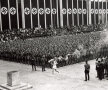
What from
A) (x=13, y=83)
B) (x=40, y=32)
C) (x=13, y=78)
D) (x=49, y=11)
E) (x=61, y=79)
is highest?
(x=49, y=11)

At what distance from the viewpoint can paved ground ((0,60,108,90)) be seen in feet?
58.7

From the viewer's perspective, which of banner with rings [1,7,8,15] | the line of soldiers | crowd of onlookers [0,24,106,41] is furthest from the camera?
banner with rings [1,7,8,15]

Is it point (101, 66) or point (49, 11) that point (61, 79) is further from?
point (49, 11)

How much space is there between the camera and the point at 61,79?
65.6 feet

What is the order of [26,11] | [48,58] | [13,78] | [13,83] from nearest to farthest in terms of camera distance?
[13,78], [13,83], [48,58], [26,11]

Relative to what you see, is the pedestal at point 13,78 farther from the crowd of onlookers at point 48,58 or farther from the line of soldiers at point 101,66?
the line of soldiers at point 101,66

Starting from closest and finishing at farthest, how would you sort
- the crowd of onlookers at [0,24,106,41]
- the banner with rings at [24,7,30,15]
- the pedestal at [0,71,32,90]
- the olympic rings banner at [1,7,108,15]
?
the pedestal at [0,71,32,90] → the crowd of onlookers at [0,24,106,41] → the olympic rings banner at [1,7,108,15] → the banner with rings at [24,7,30,15]

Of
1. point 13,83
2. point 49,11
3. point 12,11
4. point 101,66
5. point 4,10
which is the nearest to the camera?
point 13,83

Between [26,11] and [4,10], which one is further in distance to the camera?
[26,11]

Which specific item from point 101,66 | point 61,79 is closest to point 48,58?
point 61,79

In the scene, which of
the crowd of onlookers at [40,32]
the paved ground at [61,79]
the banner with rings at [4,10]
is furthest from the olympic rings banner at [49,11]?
the paved ground at [61,79]

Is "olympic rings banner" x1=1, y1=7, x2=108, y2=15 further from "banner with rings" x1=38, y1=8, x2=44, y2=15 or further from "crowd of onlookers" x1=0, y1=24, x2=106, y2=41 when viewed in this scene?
"crowd of onlookers" x1=0, y1=24, x2=106, y2=41

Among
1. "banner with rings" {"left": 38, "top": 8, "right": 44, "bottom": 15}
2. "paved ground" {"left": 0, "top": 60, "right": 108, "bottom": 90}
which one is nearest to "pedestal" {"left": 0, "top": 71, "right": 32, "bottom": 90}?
"paved ground" {"left": 0, "top": 60, "right": 108, "bottom": 90}

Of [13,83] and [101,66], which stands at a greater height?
[101,66]
